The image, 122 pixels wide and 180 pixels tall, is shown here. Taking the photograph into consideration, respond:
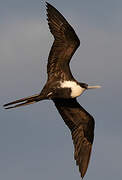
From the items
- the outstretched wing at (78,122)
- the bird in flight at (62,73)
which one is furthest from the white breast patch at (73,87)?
the outstretched wing at (78,122)

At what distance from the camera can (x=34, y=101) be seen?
19.9 metres

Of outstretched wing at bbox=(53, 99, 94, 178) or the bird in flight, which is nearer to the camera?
the bird in flight

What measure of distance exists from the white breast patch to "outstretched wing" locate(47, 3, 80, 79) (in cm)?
29

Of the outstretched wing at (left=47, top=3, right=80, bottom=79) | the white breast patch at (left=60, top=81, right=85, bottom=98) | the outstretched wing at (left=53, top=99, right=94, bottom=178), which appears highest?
the outstretched wing at (left=47, top=3, right=80, bottom=79)

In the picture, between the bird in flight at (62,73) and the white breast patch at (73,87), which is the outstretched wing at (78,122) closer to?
the bird in flight at (62,73)

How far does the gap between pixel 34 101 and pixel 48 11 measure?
3203 millimetres

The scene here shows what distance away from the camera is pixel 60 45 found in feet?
67.5

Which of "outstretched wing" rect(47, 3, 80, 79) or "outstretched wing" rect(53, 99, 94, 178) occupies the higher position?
"outstretched wing" rect(47, 3, 80, 79)

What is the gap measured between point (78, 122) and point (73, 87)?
1871 millimetres

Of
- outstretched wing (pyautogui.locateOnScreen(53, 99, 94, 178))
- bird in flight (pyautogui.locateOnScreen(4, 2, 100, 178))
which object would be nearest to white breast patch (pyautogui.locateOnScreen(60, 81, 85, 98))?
bird in flight (pyautogui.locateOnScreen(4, 2, 100, 178))

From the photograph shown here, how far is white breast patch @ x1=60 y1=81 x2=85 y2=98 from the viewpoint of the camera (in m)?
20.3

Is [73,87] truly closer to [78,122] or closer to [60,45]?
[60,45]

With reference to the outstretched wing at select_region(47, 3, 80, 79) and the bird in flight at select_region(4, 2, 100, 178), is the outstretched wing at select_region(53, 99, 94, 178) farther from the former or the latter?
the outstretched wing at select_region(47, 3, 80, 79)

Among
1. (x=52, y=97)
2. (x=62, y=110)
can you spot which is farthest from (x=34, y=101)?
(x=62, y=110)
